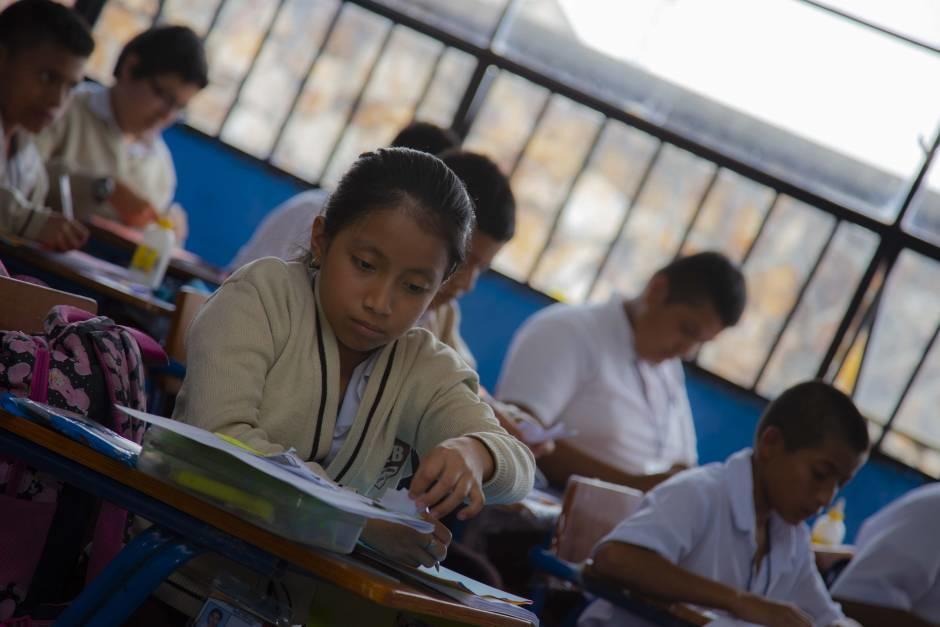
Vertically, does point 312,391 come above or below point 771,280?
below

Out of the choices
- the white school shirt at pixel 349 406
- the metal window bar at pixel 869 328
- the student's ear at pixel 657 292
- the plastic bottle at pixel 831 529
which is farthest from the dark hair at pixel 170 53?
the metal window bar at pixel 869 328

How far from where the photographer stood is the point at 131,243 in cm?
414

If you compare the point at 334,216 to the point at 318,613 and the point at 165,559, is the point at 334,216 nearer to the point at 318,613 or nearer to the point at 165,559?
the point at 318,613

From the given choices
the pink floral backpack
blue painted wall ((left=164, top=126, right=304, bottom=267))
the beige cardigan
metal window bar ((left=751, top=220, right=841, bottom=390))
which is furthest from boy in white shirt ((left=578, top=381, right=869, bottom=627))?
blue painted wall ((left=164, top=126, right=304, bottom=267))

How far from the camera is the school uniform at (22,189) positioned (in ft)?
11.4

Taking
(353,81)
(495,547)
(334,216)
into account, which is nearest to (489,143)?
(353,81)

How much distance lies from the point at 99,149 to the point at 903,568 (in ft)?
11.9

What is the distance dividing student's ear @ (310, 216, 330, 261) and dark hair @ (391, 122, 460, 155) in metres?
1.47

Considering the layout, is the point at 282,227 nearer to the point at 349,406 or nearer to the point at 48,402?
the point at 349,406

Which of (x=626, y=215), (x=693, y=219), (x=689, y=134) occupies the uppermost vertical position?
(x=689, y=134)

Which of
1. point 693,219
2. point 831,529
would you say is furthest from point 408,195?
point 693,219

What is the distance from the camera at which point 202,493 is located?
46.7 inches

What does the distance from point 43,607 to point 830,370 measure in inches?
186

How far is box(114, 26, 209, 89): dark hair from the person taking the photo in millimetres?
4512
